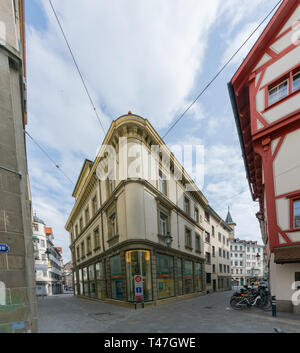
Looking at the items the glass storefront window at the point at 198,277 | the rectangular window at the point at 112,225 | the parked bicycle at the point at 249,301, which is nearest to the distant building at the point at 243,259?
the glass storefront window at the point at 198,277

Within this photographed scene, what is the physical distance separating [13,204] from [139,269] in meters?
9.41

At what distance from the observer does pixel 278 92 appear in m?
9.77

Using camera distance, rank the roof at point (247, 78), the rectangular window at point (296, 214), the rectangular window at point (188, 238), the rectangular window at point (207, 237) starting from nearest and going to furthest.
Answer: the rectangular window at point (296, 214)
the roof at point (247, 78)
the rectangular window at point (188, 238)
the rectangular window at point (207, 237)

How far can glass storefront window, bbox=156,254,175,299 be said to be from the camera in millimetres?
14031

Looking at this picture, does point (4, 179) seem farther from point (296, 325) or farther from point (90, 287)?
point (90, 287)

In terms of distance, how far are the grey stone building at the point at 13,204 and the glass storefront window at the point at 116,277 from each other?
9.10 m

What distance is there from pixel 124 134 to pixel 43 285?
4857 cm

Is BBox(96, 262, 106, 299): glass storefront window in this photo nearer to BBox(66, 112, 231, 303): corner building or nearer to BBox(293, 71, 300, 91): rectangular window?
BBox(66, 112, 231, 303): corner building

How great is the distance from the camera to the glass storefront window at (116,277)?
1370 centimetres

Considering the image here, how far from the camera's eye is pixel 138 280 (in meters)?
12.0

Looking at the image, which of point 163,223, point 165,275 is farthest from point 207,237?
point 165,275

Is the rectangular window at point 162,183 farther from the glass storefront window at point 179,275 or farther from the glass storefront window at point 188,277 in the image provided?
the glass storefront window at point 188,277

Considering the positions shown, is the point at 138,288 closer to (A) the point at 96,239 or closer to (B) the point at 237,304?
(B) the point at 237,304

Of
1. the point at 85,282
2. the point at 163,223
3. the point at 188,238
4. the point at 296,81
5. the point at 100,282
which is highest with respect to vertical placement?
the point at 296,81
